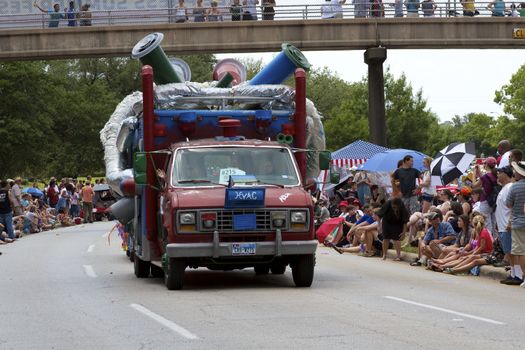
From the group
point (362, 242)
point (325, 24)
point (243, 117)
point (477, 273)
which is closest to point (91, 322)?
point (243, 117)

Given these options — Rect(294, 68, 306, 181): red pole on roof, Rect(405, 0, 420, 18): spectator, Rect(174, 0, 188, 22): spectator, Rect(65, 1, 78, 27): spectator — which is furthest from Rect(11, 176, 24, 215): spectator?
Rect(294, 68, 306, 181): red pole on roof

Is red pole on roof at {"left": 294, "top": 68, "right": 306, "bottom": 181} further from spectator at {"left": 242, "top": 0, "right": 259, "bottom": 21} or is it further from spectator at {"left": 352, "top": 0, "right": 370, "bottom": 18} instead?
spectator at {"left": 352, "top": 0, "right": 370, "bottom": 18}

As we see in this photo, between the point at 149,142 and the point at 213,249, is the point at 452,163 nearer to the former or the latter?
the point at 149,142

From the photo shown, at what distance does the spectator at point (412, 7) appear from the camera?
42.7 meters

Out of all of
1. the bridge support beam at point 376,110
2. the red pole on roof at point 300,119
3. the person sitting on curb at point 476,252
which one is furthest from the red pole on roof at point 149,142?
the bridge support beam at point 376,110

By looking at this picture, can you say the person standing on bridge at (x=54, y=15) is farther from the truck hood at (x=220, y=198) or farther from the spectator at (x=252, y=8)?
the truck hood at (x=220, y=198)

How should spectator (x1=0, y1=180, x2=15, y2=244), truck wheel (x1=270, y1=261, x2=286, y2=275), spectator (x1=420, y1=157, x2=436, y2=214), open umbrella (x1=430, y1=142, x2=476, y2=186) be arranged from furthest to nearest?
1. spectator (x1=0, y1=180, x2=15, y2=244)
2. open umbrella (x1=430, y1=142, x2=476, y2=186)
3. spectator (x1=420, y1=157, x2=436, y2=214)
4. truck wheel (x1=270, y1=261, x2=286, y2=275)

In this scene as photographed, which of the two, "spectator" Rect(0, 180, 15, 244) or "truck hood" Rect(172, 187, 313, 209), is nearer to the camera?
"truck hood" Rect(172, 187, 313, 209)

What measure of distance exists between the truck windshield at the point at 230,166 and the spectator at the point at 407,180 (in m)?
8.48

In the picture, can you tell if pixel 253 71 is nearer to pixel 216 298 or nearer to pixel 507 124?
pixel 507 124

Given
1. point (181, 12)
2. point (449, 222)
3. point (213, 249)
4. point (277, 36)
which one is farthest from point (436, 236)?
point (181, 12)

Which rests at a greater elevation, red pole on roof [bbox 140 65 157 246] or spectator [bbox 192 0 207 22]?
spectator [bbox 192 0 207 22]

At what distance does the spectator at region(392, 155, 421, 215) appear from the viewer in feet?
80.1

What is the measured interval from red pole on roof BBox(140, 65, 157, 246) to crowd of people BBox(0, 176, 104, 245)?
16633 millimetres
